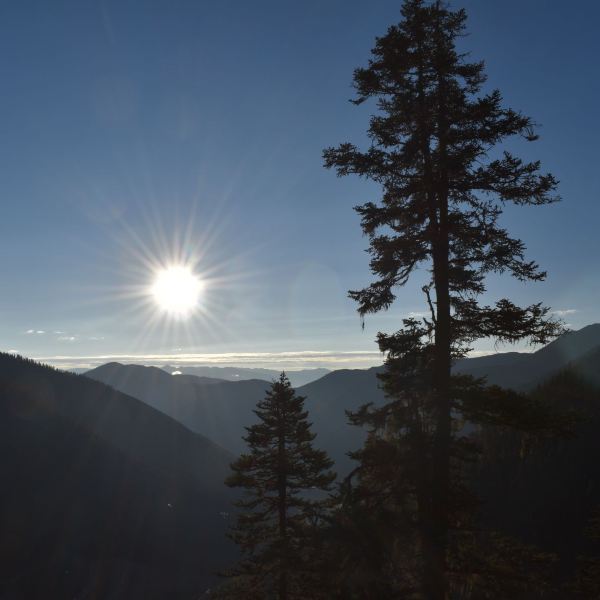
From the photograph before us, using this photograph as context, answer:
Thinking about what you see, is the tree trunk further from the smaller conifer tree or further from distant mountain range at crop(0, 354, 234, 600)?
distant mountain range at crop(0, 354, 234, 600)

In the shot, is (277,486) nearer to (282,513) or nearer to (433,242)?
(282,513)

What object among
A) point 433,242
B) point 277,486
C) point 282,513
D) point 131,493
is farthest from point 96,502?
point 433,242

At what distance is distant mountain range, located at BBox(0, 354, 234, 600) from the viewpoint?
10069cm

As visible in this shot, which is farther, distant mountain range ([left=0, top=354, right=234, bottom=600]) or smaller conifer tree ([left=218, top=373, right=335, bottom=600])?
distant mountain range ([left=0, top=354, right=234, bottom=600])

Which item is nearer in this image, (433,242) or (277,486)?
(433,242)

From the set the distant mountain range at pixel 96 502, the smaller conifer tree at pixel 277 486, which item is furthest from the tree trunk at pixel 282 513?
the distant mountain range at pixel 96 502

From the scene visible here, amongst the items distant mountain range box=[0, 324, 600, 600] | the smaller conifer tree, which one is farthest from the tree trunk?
distant mountain range box=[0, 324, 600, 600]

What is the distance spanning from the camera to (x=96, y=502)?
4860 inches

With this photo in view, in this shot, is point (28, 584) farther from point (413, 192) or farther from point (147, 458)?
point (413, 192)

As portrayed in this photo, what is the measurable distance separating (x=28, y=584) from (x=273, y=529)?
101 m

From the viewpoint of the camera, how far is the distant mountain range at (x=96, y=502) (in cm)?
10069

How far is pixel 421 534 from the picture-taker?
10.2 metres

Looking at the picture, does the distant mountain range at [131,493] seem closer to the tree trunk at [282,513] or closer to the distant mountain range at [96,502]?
the distant mountain range at [96,502]

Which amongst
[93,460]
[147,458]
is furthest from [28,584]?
[147,458]
